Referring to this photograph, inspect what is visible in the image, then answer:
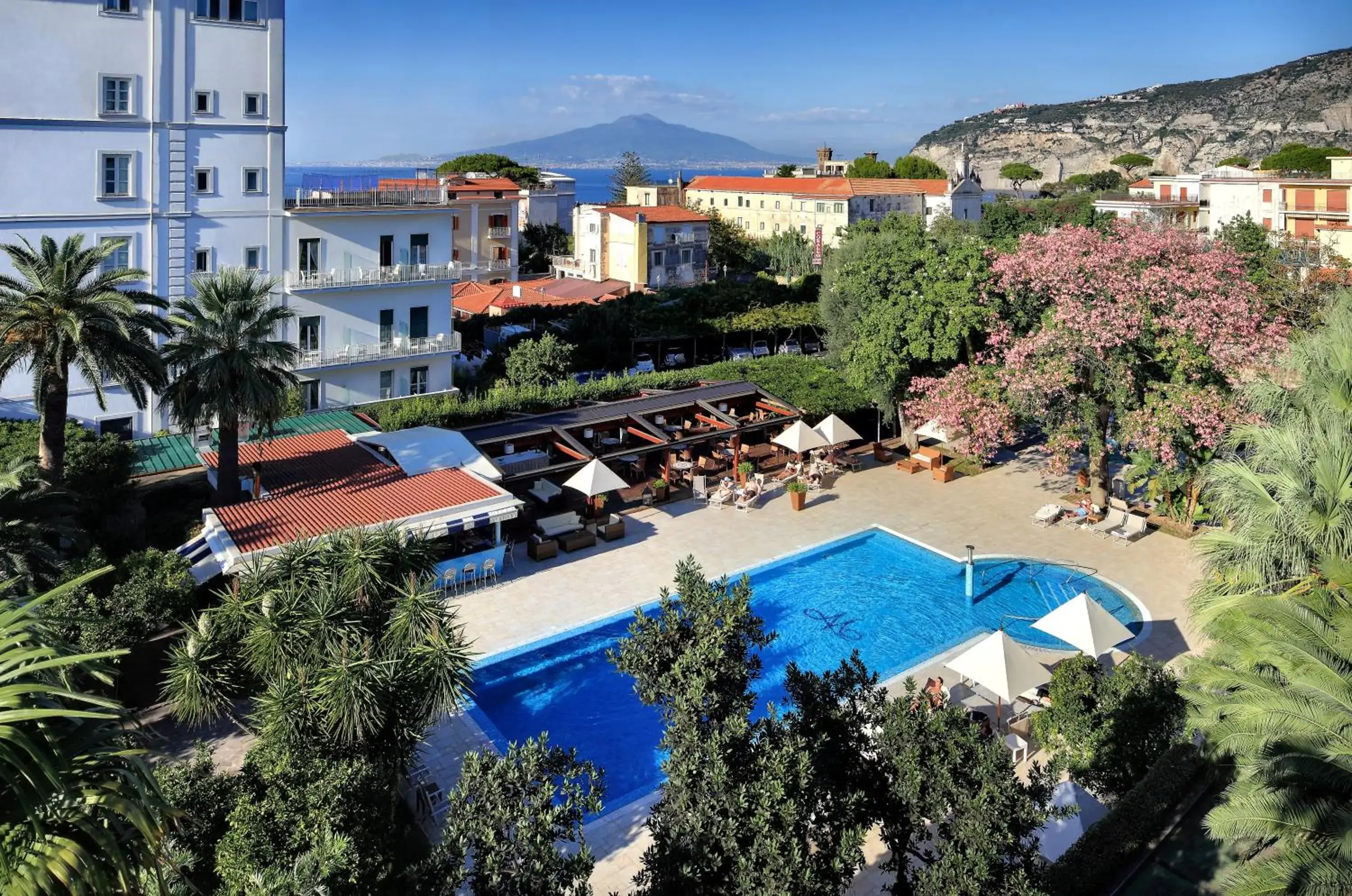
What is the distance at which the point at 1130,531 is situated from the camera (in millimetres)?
23109

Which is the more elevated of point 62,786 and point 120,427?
point 120,427

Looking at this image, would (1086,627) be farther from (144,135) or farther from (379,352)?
(144,135)

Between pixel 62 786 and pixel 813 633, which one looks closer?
pixel 62 786

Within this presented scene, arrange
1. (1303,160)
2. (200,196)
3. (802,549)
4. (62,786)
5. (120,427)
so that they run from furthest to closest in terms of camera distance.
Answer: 1. (1303,160)
2. (200,196)
3. (120,427)
4. (802,549)
5. (62,786)

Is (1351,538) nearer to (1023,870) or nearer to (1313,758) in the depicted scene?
(1313,758)

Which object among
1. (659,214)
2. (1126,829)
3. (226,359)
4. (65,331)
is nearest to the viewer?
(1126,829)

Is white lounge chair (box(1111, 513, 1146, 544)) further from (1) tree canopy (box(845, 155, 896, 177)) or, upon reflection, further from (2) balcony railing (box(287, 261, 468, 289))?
(1) tree canopy (box(845, 155, 896, 177))

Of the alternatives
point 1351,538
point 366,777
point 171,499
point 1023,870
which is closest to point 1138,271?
point 1351,538

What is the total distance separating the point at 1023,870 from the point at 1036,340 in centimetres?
1623

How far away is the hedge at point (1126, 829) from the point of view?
10.3m

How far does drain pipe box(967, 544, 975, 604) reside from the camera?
20281 millimetres

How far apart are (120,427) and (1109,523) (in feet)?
89.0

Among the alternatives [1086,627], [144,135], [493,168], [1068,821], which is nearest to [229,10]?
[144,135]

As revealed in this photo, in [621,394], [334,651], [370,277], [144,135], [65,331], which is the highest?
[144,135]
